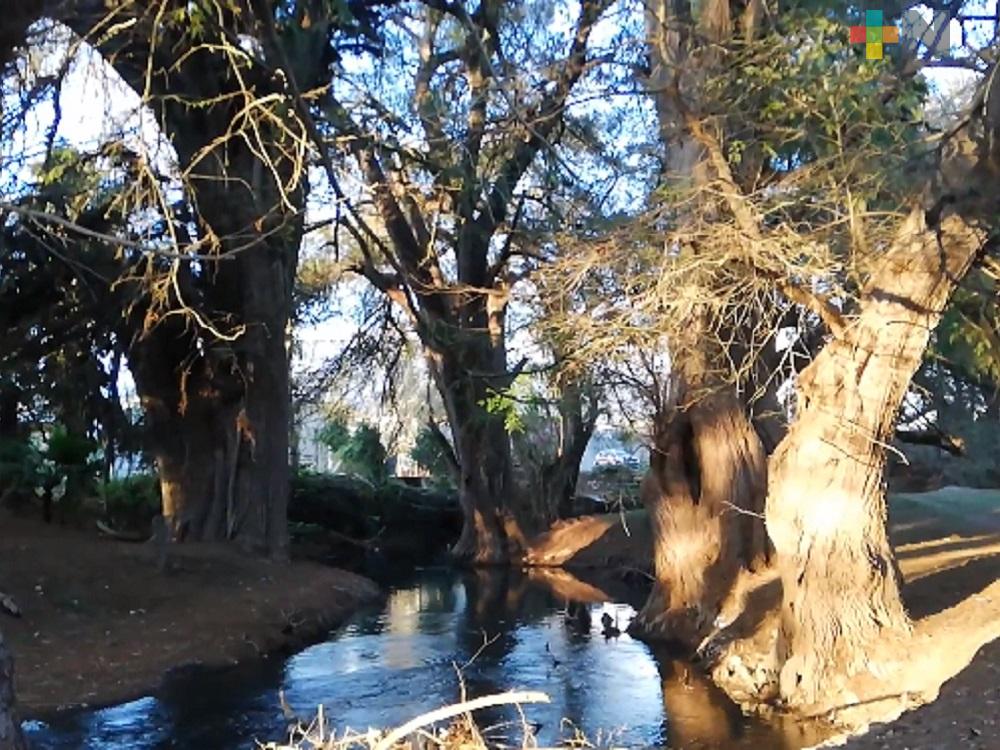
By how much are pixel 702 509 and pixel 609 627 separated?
7.67ft

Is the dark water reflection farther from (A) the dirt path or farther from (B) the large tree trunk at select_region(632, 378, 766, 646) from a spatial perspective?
(A) the dirt path

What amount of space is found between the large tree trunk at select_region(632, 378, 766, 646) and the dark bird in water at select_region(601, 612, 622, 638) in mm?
313

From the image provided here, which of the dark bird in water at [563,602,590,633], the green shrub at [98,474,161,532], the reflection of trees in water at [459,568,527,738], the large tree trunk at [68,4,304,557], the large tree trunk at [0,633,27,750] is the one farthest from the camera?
the green shrub at [98,474,161,532]

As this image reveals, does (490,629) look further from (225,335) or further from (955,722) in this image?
(955,722)

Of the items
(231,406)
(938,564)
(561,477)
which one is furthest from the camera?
(561,477)

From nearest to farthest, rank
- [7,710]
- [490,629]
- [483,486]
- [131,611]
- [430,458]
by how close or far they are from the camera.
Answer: [7,710] → [131,611] → [490,629] → [483,486] → [430,458]

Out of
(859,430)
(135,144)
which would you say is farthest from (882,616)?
(135,144)

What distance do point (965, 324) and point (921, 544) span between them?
6503 mm

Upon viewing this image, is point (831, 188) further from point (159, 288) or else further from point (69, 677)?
point (69, 677)

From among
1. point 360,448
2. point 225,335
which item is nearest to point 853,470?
point 225,335

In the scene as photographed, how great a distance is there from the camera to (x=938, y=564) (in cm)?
1839

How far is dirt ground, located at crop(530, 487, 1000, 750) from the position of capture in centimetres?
795

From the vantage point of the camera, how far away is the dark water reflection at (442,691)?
11789mm

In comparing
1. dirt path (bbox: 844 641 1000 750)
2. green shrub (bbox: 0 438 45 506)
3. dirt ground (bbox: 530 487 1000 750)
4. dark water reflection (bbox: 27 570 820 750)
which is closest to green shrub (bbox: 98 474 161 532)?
green shrub (bbox: 0 438 45 506)
